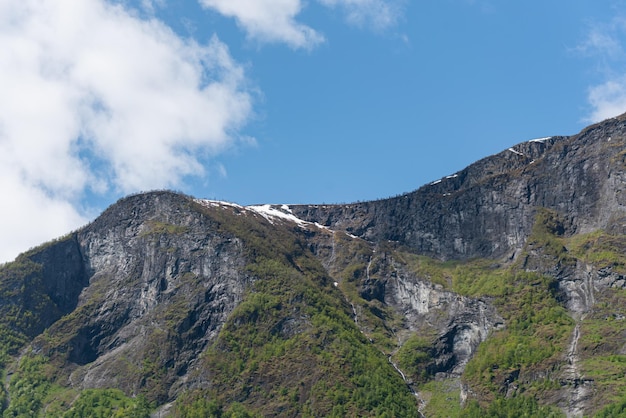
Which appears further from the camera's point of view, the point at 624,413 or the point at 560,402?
the point at 560,402

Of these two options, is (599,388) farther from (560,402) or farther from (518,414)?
(518,414)

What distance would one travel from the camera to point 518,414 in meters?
200

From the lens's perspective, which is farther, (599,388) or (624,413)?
(599,388)

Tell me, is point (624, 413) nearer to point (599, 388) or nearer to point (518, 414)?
point (599, 388)

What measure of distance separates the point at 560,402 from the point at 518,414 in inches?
475

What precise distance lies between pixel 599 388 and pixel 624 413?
13815 mm

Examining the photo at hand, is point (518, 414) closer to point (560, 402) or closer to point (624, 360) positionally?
point (560, 402)

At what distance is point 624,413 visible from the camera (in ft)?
581

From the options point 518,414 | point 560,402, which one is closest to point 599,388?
point 560,402

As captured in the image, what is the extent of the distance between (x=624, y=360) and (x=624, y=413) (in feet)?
80.5

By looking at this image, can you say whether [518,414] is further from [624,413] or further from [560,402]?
[624,413]

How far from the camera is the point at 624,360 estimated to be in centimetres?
19812

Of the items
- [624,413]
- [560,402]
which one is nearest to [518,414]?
[560,402]

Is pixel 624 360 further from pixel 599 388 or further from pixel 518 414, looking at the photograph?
pixel 518 414
